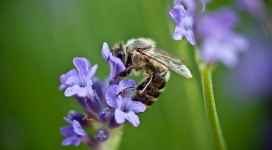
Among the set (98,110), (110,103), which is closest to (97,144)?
(98,110)

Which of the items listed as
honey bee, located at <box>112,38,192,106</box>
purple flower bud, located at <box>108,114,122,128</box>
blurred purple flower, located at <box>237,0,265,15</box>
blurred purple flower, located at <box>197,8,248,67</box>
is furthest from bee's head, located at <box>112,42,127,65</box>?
blurred purple flower, located at <box>197,8,248,67</box>

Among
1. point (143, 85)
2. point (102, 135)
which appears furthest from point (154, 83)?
point (102, 135)

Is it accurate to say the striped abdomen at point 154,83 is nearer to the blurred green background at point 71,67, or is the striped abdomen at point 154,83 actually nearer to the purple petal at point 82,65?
the purple petal at point 82,65

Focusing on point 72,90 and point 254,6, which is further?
point 254,6

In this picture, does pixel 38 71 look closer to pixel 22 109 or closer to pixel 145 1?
pixel 22 109

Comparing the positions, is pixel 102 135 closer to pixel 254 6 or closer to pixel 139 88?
pixel 139 88

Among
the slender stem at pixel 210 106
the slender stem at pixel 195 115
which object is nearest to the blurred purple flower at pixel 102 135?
the slender stem at pixel 210 106
